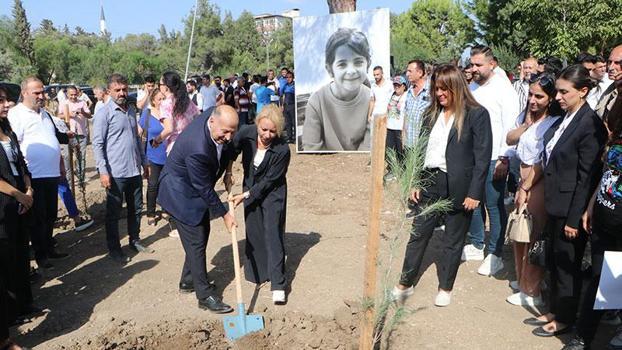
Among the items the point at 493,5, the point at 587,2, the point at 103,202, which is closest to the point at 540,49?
the point at 587,2

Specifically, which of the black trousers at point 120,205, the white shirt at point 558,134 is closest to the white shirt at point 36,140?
the black trousers at point 120,205

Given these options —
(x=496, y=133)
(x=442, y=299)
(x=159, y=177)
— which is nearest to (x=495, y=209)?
(x=496, y=133)

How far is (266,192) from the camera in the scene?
13.3 ft

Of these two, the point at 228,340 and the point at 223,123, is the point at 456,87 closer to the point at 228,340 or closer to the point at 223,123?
the point at 223,123

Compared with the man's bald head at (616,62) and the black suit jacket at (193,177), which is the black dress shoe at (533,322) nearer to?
the man's bald head at (616,62)

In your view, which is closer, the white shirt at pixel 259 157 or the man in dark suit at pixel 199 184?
the man in dark suit at pixel 199 184

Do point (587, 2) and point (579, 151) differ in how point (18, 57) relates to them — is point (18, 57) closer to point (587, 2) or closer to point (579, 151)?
point (587, 2)

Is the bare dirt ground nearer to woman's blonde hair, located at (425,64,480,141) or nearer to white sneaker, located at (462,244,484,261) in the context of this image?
white sneaker, located at (462,244,484,261)

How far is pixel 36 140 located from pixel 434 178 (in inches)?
145

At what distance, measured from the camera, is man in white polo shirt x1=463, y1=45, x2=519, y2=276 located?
4.40 m

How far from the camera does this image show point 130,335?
3.50 meters

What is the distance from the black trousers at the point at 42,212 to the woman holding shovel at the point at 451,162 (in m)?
3.50

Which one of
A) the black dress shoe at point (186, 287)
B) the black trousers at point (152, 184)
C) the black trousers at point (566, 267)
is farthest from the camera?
the black trousers at point (152, 184)

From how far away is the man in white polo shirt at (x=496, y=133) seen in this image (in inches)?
173
